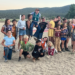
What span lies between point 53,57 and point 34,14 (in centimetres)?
213

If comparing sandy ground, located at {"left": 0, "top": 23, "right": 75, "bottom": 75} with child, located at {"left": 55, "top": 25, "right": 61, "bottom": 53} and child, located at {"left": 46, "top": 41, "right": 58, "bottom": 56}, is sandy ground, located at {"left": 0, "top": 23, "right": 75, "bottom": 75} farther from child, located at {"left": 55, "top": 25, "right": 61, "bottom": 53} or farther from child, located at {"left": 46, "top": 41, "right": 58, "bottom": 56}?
child, located at {"left": 55, "top": 25, "right": 61, "bottom": 53}

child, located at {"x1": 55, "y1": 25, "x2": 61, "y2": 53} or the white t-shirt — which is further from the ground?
the white t-shirt

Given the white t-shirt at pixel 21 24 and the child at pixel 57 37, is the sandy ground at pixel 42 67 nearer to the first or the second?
the child at pixel 57 37

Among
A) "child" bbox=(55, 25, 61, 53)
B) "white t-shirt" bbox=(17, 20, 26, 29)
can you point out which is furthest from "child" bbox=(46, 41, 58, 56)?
"white t-shirt" bbox=(17, 20, 26, 29)

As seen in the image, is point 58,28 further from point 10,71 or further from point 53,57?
point 10,71

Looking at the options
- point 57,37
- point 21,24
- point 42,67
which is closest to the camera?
point 42,67

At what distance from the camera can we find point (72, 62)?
421cm

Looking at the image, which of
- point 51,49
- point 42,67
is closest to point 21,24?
point 51,49

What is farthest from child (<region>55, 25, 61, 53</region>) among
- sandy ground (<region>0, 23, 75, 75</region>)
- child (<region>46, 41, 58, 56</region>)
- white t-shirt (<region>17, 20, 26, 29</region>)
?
white t-shirt (<region>17, 20, 26, 29</region>)

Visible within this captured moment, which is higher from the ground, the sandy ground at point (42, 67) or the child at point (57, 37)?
the child at point (57, 37)

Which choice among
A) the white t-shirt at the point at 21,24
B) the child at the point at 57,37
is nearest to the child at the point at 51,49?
the child at the point at 57,37

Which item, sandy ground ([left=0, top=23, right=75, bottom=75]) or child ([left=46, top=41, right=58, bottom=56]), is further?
child ([left=46, top=41, right=58, bottom=56])

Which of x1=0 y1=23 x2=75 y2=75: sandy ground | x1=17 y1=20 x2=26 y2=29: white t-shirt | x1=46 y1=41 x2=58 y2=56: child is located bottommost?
x1=0 y1=23 x2=75 y2=75: sandy ground

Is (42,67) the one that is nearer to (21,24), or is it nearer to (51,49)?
(51,49)
